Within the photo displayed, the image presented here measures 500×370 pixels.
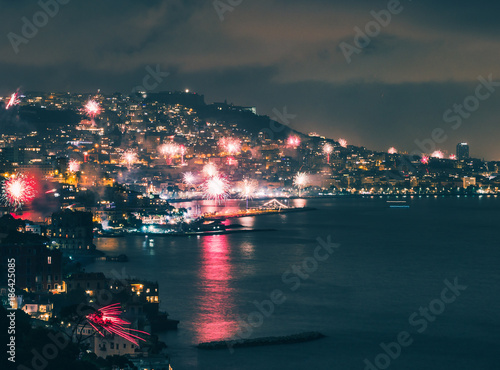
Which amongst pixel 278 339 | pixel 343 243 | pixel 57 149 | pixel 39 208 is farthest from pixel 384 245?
pixel 57 149

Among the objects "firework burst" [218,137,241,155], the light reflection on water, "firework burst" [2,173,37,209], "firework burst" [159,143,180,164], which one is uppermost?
"firework burst" [218,137,241,155]

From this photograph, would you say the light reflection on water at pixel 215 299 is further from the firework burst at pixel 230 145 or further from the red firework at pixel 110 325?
the firework burst at pixel 230 145

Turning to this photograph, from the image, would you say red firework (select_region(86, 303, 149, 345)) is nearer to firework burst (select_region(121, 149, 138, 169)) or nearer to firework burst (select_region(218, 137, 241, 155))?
firework burst (select_region(121, 149, 138, 169))

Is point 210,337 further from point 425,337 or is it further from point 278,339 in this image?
point 425,337

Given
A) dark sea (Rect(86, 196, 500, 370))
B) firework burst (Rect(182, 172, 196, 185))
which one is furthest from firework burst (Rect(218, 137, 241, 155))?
dark sea (Rect(86, 196, 500, 370))
